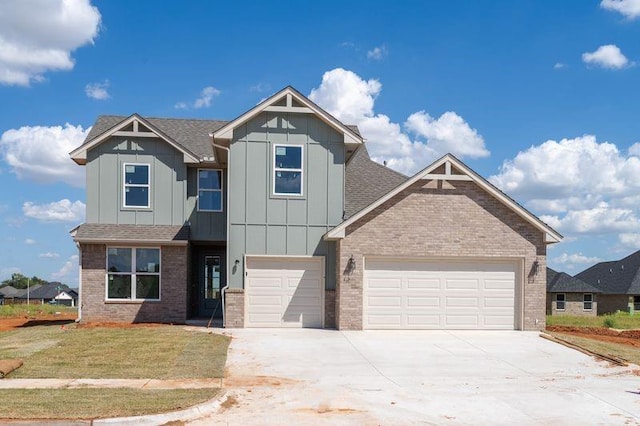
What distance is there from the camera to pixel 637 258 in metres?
52.7

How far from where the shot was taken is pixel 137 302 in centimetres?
2056

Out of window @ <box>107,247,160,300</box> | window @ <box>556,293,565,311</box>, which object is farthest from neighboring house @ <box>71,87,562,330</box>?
window @ <box>556,293,565,311</box>

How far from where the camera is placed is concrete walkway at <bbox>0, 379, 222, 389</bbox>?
1121 cm

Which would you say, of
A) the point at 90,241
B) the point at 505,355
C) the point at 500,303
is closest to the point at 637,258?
the point at 500,303

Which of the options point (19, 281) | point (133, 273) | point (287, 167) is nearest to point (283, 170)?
point (287, 167)

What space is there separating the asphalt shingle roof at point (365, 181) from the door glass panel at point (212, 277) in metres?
5.34

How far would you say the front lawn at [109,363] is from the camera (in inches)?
376

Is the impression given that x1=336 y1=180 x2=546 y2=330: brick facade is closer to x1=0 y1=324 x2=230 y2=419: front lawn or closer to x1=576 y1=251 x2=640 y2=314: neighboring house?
x1=0 y1=324 x2=230 y2=419: front lawn

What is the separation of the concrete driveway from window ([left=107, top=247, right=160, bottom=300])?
159 inches

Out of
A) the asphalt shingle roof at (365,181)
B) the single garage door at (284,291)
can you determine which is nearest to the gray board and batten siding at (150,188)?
the single garage door at (284,291)

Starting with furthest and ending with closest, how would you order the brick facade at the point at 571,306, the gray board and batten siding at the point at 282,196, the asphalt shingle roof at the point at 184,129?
1. the brick facade at the point at 571,306
2. the asphalt shingle roof at the point at 184,129
3. the gray board and batten siding at the point at 282,196

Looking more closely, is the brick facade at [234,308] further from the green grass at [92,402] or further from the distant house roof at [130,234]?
the green grass at [92,402]

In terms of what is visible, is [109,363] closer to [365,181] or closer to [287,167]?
[287,167]

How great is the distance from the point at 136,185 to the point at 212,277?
4.38m
